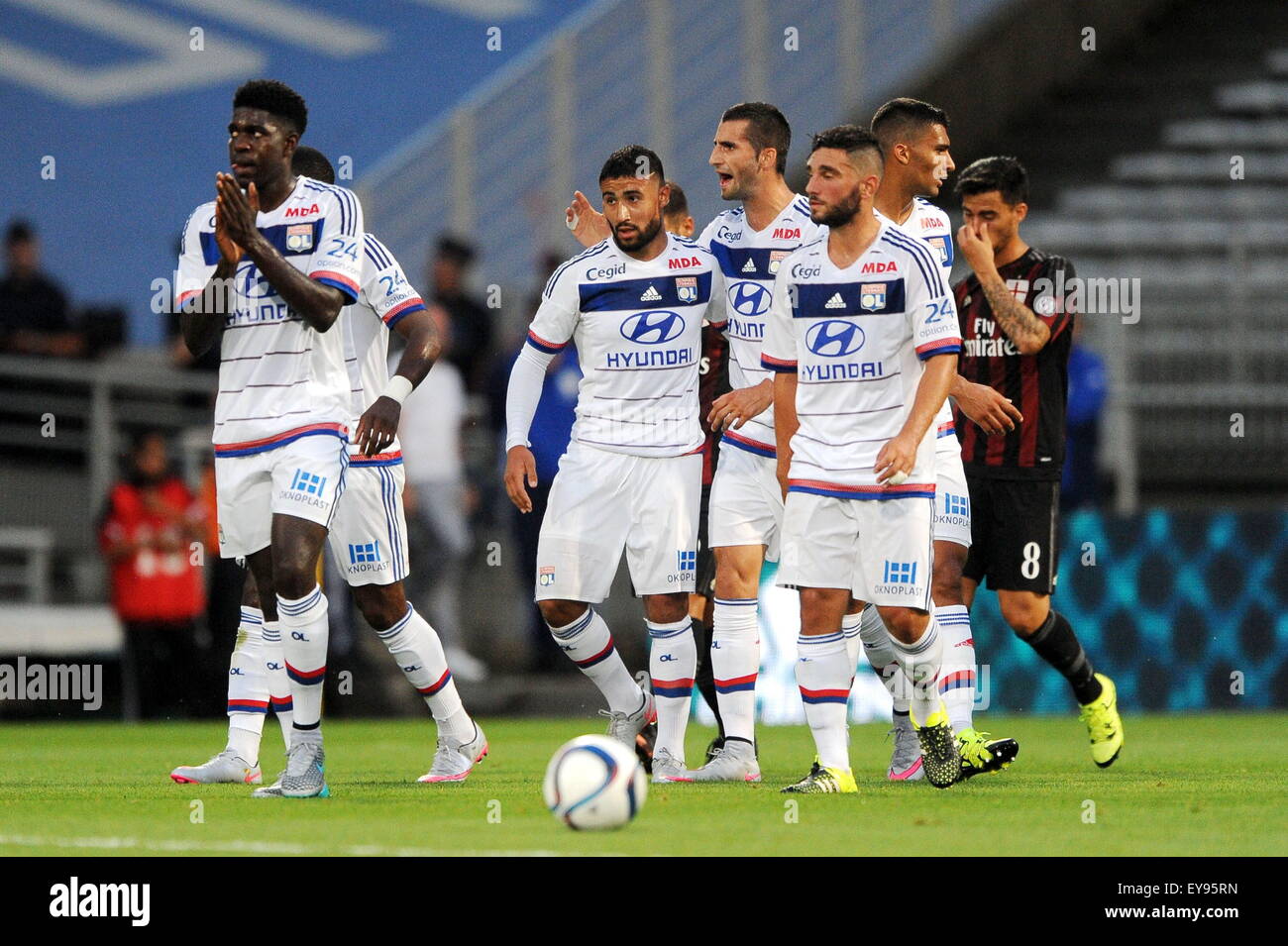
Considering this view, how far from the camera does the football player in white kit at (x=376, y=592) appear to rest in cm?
816

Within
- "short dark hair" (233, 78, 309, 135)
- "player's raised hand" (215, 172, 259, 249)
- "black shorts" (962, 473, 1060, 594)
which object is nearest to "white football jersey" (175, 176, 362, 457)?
"short dark hair" (233, 78, 309, 135)

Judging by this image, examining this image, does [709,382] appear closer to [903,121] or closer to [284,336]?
[903,121]

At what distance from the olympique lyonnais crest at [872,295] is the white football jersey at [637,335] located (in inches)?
40.2

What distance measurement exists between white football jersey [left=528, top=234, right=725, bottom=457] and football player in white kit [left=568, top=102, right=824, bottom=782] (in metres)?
0.18

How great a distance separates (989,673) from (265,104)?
7704mm

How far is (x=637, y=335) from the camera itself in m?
8.29

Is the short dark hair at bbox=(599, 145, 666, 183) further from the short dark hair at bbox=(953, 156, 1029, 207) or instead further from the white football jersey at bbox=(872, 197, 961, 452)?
the short dark hair at bbox=(953, 156, 1029, 207)

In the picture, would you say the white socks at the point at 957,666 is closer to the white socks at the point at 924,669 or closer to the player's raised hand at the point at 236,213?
the white socks at the point at 924,669

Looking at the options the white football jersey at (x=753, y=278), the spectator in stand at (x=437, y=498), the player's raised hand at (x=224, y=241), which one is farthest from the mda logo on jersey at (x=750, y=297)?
the spectator in stand at (x=437, y=498)

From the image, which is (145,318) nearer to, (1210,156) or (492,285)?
(492,285)

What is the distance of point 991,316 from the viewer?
8.98 meters

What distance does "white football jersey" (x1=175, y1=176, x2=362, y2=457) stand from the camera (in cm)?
762

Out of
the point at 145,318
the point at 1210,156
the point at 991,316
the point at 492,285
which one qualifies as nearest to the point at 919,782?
the point at 991,316

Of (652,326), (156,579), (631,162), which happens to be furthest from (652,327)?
(156,579)
